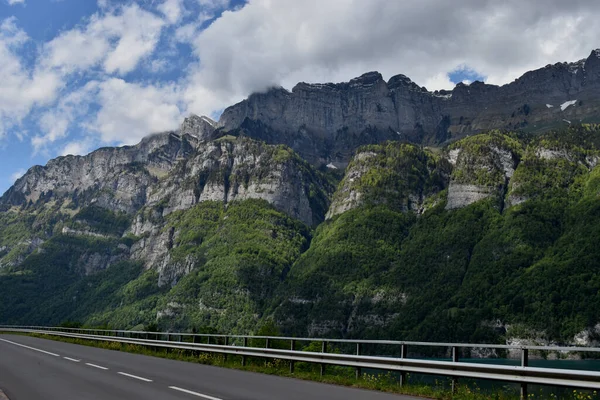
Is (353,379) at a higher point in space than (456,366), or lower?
lower

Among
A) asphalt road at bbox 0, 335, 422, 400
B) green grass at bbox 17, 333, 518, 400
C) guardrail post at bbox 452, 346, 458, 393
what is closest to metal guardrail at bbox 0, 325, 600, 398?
guardrail post at bbox 452, 346, 458, 393

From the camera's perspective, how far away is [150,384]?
1753 centimetres

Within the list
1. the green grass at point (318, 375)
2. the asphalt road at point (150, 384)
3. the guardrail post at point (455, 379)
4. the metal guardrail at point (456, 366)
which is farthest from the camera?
the guardrail post at point (455, 379)

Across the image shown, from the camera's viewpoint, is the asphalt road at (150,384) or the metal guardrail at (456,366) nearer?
the metal guardrail at (456,366)

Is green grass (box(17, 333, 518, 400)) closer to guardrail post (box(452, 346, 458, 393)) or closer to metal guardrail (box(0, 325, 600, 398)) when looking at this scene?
guardrail post (box(452, 346, 458, 393))

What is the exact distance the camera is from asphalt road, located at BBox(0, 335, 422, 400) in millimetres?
15129

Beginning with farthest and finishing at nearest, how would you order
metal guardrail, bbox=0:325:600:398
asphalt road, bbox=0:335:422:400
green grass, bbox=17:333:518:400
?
1. green grass, bbox=17:333:518:400
2. asphalt road, bbox=0:335:422:400
3. metal guardrail, bbox=0:325:600:398

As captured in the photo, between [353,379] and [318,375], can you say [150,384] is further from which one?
[353,379]

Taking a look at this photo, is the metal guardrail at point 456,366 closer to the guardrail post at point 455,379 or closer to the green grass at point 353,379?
the guardrail post at point 455,379

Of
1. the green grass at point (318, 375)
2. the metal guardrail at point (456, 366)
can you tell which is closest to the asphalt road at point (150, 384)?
the green grass at point (318, 375)

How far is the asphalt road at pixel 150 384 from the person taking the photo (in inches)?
596

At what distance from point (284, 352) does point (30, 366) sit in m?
11.0

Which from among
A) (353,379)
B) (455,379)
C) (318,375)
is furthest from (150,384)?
(455,379)

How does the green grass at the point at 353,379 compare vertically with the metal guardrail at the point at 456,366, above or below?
below
